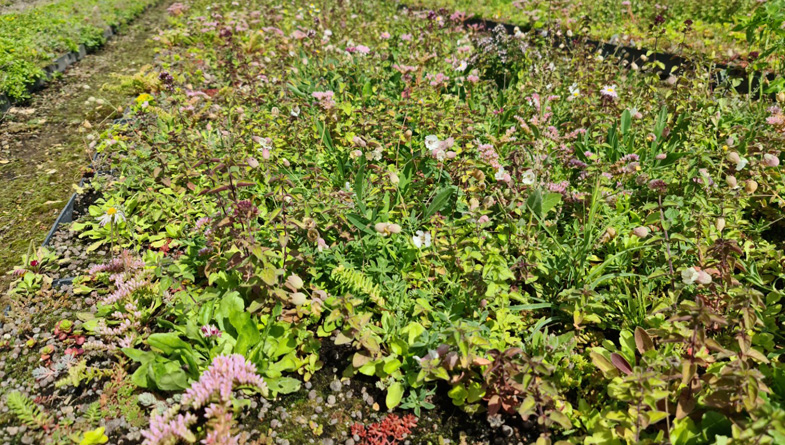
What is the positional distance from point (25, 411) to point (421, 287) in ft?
5.91

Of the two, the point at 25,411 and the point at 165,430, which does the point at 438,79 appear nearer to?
the point at 165,430

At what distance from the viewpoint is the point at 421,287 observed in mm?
2471

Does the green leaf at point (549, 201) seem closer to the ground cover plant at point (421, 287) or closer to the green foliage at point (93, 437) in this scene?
the ground cover plant at point (421, 287)

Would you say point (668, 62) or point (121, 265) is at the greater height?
point (668, 62)

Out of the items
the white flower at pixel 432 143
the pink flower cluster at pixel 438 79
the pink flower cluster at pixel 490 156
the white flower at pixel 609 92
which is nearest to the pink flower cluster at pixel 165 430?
the white flower at pixel 432 143

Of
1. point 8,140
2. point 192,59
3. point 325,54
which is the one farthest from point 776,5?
point 8,140

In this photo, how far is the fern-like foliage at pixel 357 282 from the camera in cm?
225

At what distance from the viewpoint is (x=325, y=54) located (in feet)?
15.8

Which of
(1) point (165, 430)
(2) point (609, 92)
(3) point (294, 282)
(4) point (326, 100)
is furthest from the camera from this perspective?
(4) point (326, 100)

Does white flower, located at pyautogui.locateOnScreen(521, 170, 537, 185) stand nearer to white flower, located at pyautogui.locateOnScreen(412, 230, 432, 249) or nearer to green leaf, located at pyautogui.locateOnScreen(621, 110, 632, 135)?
white flower, located at pyautogui.locateOnScreen(412, 230, 432, 249)

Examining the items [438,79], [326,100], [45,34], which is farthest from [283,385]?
[45,34]

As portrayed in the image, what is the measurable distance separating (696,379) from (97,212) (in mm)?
3402

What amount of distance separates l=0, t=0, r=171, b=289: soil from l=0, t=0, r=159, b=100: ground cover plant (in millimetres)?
219

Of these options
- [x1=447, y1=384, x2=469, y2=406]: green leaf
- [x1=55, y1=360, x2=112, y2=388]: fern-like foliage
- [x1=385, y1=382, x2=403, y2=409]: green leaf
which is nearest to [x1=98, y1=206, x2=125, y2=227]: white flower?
[x1=55, y1=360, x2=112, y2=388]: fern-like foliage
